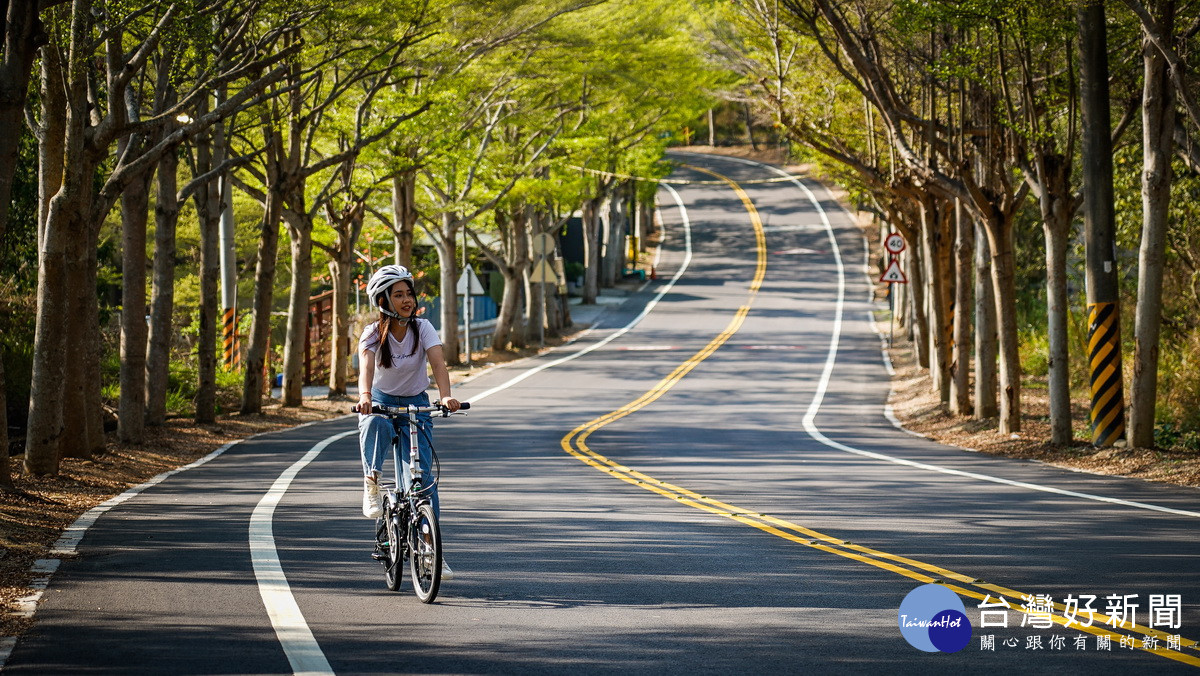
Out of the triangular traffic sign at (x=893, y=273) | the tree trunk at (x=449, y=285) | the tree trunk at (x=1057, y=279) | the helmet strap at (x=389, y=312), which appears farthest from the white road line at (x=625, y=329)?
the helmet strap at (x=389, y=312)

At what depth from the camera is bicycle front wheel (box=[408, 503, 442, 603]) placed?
809cm

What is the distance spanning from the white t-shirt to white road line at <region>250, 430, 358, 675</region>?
4.77 feet

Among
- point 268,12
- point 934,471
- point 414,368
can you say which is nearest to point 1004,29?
point 934,471

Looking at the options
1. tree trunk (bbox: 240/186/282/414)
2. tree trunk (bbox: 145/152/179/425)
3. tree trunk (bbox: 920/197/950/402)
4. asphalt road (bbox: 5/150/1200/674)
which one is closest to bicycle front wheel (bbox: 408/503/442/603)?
asphalt road (bbox: 5/150/1200/674)

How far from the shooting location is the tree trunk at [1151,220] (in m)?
17.2

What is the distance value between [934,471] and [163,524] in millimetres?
9297

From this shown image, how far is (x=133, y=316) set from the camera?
19.7m

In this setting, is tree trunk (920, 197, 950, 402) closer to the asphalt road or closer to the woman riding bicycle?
the asphalt road

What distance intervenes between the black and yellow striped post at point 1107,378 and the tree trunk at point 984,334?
14.4 feet

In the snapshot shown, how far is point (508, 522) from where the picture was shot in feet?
38.9

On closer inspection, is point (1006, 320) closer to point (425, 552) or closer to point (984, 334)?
point (984, 334)

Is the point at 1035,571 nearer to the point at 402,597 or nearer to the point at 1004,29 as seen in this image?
the point at 402,597

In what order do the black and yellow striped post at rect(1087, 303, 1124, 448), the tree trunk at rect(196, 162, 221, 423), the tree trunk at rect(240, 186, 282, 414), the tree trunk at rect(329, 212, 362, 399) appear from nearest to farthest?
the black and yellow striped post at rect(1087, 303, 1124, 448), the tree trunk at rect(196, 162, 221, 423), the tree trunk at rect(240, 186, 282, 414), the tree trunk at rect(329, 212, 362, 399)

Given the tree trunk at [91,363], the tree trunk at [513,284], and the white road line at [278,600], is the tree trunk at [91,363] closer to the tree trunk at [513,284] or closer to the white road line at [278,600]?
the white road line at [278,600]
